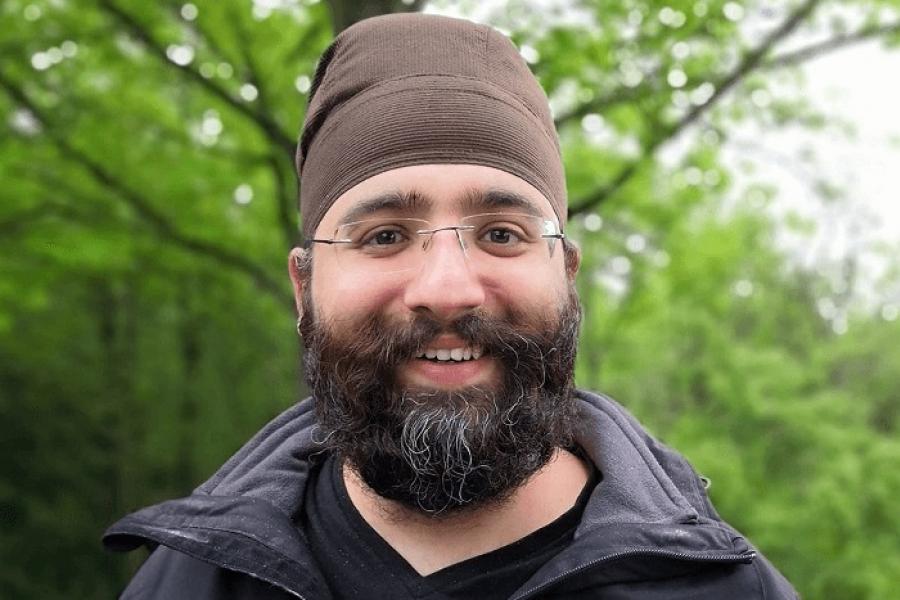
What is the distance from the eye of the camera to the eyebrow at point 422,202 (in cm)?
206

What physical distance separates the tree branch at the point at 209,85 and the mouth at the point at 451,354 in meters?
3.57

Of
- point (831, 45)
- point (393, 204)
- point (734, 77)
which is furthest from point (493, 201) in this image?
point (831, 45)

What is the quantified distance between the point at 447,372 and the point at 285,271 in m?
8.16

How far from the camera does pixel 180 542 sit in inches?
83.8

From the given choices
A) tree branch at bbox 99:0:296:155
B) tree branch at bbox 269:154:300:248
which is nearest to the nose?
tree branch at bbox 99:0:296:155

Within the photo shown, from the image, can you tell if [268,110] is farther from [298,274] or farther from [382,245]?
[382,245]

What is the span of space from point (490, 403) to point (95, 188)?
282 inches

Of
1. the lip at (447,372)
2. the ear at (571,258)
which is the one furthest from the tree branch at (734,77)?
the lip at (447,372)

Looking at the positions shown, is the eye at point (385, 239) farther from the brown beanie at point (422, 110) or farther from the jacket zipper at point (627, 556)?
the jacket zipper at point (627, 556)

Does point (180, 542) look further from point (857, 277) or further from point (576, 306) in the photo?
point (857, 277)

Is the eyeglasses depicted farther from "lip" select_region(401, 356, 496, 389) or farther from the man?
"lip" select_region(401, 356, 496, 389)

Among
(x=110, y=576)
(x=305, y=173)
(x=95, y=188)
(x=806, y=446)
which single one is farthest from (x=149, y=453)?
(x=305, y=173)

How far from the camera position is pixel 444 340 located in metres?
1.98

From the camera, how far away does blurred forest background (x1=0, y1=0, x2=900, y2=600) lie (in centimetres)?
580
